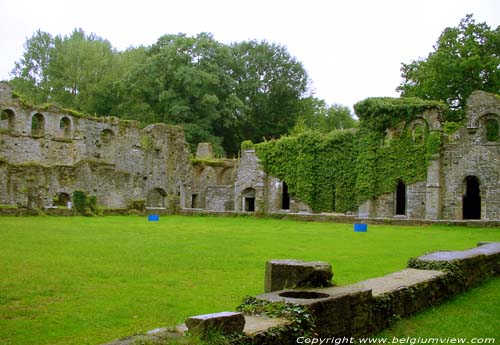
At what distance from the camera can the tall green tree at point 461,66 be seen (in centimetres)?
4053

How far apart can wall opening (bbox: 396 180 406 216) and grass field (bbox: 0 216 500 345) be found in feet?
48.1

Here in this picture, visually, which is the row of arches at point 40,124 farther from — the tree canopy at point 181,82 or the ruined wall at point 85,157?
the tree canopy at point 181,82

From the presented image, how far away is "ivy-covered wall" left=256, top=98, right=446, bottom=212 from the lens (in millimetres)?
32031

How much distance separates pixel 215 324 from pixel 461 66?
133ft

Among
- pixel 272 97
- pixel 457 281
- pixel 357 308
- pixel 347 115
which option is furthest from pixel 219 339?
pixel 347 115

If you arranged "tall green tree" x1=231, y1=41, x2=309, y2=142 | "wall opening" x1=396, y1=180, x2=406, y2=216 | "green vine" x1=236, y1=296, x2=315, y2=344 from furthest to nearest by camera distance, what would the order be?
"tall green tree" x1=231, y1=41, x2=309, y2=142 < "wall opening" x1=396, y1=180, x2=406, y2=216 < "green vine" x1=236, y1=296, x2=315, y2=344

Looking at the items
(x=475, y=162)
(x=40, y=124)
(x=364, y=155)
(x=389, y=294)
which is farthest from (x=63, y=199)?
(x=389, y=294)

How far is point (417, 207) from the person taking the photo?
31891mm

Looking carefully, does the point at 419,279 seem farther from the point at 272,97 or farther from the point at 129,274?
the point at 272,97

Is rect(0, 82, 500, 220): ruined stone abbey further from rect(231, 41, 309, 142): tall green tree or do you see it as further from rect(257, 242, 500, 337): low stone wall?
rect(257, 242, 500, 337): low stone wall

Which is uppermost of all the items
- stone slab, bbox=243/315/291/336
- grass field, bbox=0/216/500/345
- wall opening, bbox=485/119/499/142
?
wall opening, bbox=485/119/499/142

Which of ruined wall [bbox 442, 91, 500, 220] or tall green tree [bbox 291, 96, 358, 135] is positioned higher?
tall green tree [bbox 291, 96, 358, 135]

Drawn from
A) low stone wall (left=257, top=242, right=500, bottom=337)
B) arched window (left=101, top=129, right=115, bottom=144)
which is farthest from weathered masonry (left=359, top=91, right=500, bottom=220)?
low stone wall (left=257, top=242, right=500, bottom=337)

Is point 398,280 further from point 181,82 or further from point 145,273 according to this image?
point 181,82
